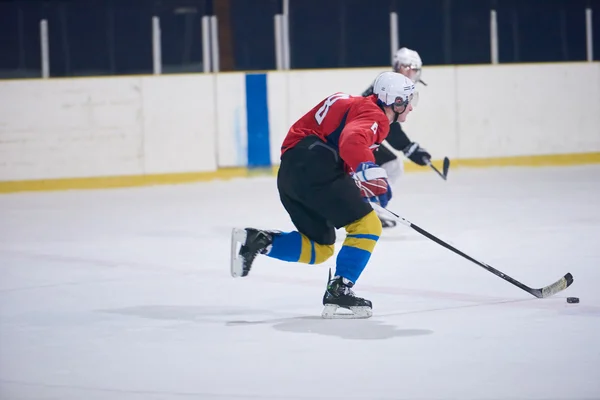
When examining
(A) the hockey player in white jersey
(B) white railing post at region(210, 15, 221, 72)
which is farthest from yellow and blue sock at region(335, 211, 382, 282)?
(B) white railing post at region(210, 15, 221, 72)

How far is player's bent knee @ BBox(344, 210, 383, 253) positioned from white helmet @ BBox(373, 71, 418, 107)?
44cm

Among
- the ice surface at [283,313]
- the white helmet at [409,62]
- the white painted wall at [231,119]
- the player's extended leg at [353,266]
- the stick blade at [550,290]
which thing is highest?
the white helmet at [409,62]

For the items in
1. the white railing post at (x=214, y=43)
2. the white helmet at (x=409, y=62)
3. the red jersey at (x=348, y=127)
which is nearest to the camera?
the red jersey at (x=348, y=127)

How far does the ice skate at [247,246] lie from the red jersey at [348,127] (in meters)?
0.33

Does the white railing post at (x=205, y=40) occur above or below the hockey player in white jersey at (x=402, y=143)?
above

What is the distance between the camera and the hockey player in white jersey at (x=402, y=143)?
261 inches

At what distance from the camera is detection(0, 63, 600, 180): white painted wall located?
952 centimetres

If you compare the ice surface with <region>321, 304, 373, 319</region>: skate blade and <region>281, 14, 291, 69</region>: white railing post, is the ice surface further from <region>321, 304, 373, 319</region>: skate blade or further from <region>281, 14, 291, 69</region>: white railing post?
<region>281, 14, 291, 69</region>: white railing post

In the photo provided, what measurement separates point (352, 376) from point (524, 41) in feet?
36.5

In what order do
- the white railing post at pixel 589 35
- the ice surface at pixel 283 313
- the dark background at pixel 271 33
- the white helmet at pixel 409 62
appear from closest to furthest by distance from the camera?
the ice surface at pixel 283 313
the white helmet at pixel 409 62
the white railing post at pixel 589 35
the dark background at pixel 271 33

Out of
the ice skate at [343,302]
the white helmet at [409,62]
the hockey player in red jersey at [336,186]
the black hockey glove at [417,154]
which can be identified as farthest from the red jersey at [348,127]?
the black hockey glove at [417,154]

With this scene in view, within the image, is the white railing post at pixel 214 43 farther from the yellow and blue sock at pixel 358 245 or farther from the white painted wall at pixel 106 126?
the yellow and blue sock at pixel 358 245

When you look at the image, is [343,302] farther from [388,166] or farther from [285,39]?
[285,39]

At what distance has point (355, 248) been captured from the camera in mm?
4215
